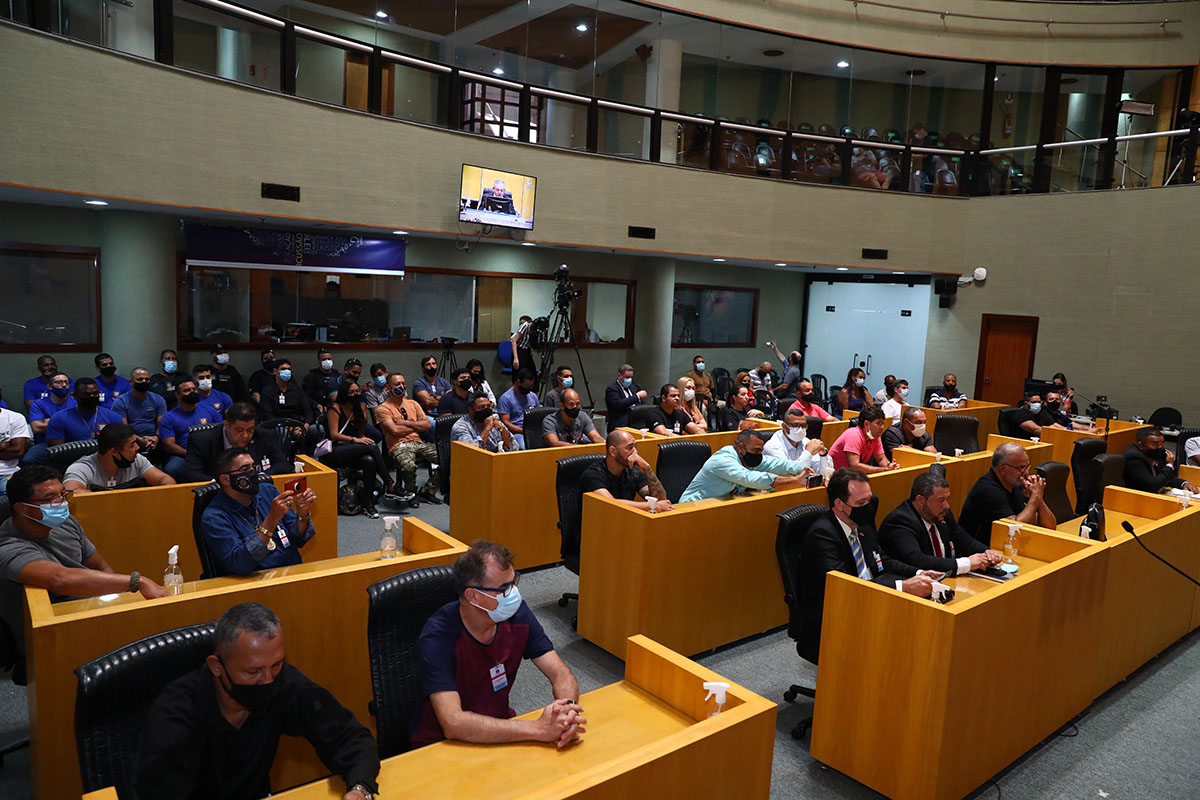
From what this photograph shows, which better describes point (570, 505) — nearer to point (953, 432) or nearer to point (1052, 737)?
point (1052, 737)

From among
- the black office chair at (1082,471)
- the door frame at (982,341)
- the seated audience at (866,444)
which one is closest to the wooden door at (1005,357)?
the door frame at (982,341)

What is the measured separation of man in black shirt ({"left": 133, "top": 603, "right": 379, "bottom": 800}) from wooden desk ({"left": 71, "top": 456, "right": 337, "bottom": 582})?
2.73 meters

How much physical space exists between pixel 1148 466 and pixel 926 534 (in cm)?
372

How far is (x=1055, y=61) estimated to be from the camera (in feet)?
46.3

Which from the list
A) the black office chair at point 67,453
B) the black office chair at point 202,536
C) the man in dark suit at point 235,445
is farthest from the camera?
the black office chair at point 67,453

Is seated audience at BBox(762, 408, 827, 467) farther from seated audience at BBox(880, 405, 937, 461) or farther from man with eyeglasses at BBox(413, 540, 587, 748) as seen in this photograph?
man with eyeglasses at BBox(413, 540, 587, 748)

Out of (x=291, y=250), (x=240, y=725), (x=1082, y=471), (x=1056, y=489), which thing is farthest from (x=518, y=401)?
(x=240, y=725)

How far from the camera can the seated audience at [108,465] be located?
483 cm

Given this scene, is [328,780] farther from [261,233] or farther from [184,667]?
[261,233]

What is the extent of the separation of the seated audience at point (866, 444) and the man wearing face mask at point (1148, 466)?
2.11 m

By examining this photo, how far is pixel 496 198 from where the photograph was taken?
10398 millimetres

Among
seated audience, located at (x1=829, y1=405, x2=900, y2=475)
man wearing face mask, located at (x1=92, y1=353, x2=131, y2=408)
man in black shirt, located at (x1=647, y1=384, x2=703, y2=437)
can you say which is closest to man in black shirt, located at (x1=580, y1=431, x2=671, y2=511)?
seated audience, located at (x1=829, y1=405, x2=900, y2=475)

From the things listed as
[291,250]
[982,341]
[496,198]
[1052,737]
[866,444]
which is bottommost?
[1052,737]

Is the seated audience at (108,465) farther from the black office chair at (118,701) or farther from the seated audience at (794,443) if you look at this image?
the seated audience at (794,443)
